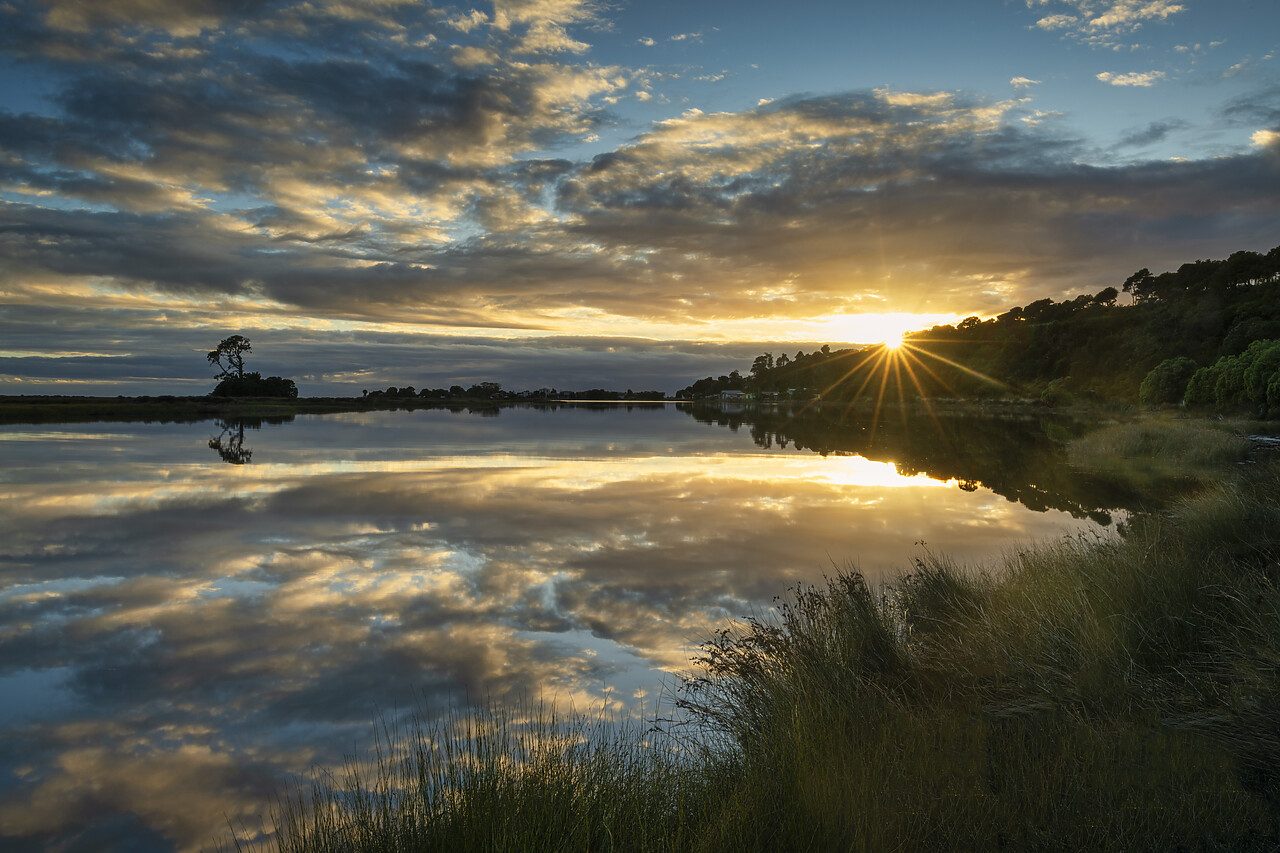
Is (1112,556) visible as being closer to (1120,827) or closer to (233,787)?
(1120,827)

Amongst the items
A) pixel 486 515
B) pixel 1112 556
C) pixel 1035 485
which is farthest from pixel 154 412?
pixel 1112 556

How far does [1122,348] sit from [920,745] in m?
128

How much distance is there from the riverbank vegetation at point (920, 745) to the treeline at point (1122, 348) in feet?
163

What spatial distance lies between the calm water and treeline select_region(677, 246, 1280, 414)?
43.2 m

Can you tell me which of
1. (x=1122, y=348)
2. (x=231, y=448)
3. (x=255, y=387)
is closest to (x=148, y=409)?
(x=255, y=387)

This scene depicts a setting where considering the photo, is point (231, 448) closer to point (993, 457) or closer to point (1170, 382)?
point (993, 457)

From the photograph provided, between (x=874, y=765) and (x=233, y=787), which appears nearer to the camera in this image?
(x=874, y=765)

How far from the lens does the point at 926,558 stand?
1288 centimetres

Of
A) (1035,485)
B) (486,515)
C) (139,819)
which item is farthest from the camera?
(1035,485)

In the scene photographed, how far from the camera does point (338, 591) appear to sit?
11.6 metres

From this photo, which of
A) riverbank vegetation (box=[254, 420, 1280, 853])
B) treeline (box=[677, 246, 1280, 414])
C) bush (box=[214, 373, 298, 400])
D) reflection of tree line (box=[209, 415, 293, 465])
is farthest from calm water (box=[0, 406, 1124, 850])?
bush (box=[214, 373, 298, 400])

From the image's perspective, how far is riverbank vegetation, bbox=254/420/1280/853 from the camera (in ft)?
13.4

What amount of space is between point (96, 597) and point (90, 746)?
5.88 meters

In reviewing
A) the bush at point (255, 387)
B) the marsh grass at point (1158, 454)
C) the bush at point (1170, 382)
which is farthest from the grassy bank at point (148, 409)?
the bush at point (1170, 382)
